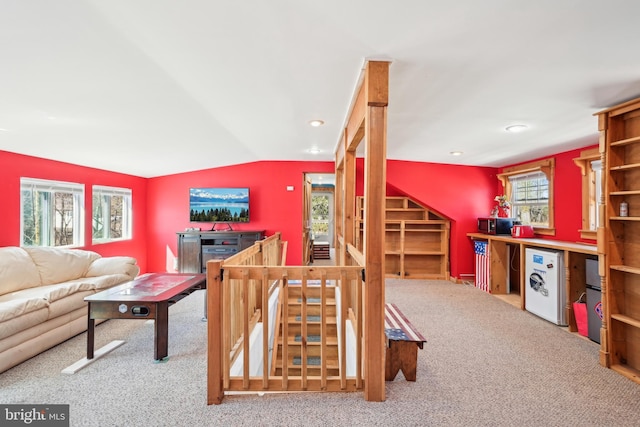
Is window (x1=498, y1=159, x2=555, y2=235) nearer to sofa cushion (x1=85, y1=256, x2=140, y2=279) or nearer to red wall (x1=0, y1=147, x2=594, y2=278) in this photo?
red wall (x1=0, y1=147, x2=594, y2=278)

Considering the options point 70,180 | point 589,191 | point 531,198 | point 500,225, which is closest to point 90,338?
point 70,180

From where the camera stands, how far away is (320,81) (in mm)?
2238

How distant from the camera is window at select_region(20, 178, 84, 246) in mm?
3660

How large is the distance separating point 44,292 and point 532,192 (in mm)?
6349

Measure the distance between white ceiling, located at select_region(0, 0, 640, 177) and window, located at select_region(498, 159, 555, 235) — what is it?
0.88 m

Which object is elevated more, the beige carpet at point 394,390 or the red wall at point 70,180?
the red wall at point 70,180

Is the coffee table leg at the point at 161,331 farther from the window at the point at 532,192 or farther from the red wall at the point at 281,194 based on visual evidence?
the window at the point at 532,192

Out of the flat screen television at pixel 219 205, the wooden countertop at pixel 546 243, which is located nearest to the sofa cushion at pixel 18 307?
the flat screen television at pixel 219 205

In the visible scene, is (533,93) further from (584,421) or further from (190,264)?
(190,264)

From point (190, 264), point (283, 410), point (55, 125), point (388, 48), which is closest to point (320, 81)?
point (388, 48)

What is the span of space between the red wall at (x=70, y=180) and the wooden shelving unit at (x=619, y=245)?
19.6 feet

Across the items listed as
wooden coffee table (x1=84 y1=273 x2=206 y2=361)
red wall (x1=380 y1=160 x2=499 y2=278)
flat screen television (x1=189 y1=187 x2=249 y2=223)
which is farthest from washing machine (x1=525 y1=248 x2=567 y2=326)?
flat screen television (x1=189 y1=187 x2=249 y2=223)

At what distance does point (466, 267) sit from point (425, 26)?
4.62m

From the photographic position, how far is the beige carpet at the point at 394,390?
1.75 m
